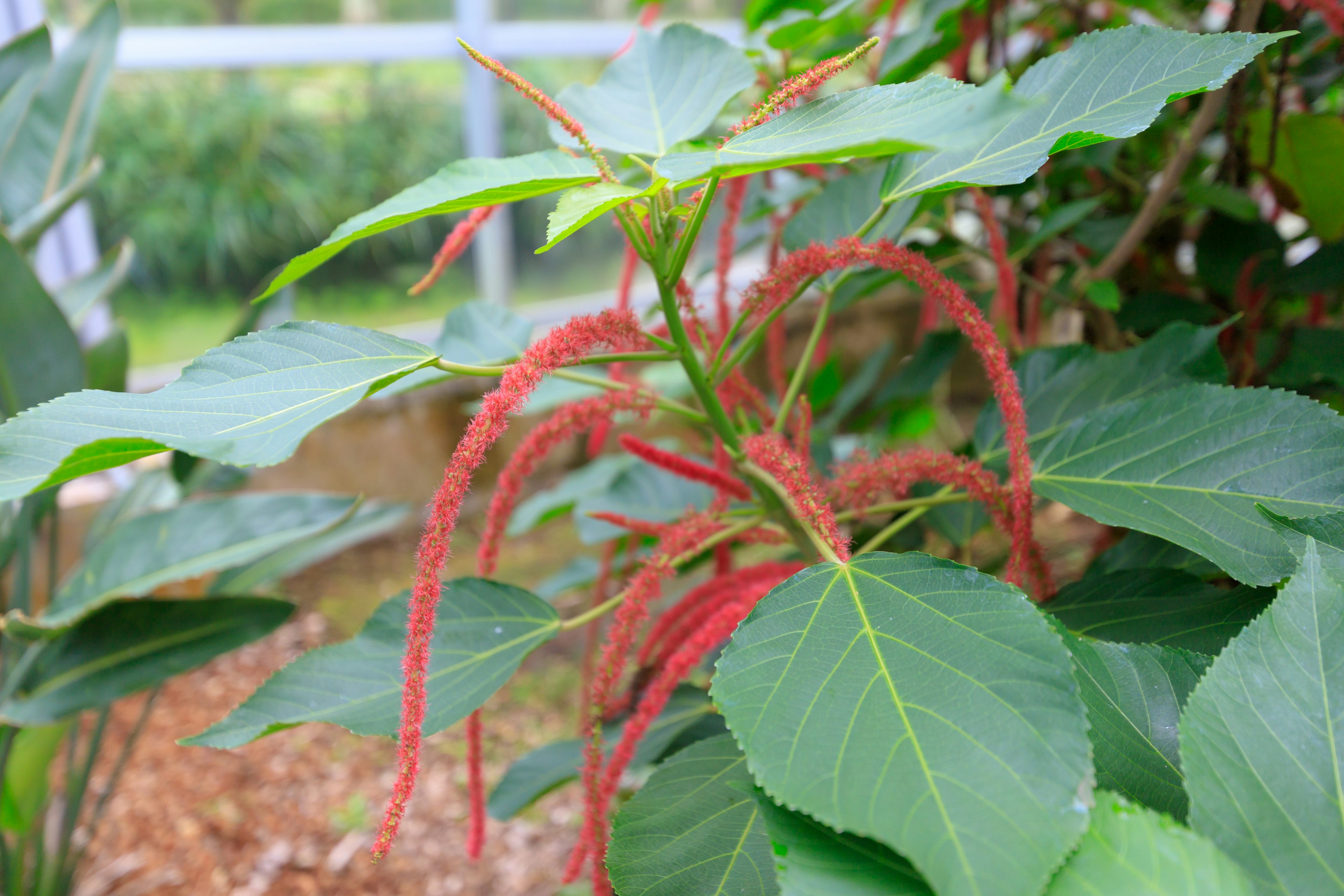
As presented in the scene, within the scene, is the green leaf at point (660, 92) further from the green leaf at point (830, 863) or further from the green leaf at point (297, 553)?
the green leaf at point (297, 553)

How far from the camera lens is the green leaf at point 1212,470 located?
39 cm

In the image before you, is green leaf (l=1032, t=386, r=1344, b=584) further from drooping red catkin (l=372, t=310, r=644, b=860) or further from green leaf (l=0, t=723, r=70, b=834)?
green leaf (l=0, t=723, r=70, b=834)

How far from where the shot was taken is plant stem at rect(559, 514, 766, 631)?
485 mm

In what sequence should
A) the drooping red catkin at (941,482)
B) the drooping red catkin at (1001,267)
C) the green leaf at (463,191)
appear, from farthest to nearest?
1. the drooping red catkin at (1001,267)
2. the drooping red catkin at (941,482)
3. the green leaf at (463,191)

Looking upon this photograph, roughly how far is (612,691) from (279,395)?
0.87 feet

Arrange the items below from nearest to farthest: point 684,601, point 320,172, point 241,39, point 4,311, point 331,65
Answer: point 684,601, point 4,311, point 241,39, point 331,65, point 320,172

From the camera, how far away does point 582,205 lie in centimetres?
32

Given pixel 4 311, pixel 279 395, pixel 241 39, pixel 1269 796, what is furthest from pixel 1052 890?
pixel 241 39

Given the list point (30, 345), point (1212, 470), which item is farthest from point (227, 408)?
point (30, 345)

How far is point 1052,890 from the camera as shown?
0.26 meters

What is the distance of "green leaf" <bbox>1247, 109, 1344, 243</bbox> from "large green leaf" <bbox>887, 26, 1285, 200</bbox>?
1.31ft

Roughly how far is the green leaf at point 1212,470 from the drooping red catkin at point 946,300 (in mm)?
33

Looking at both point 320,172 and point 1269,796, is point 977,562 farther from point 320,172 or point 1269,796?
point 320,172

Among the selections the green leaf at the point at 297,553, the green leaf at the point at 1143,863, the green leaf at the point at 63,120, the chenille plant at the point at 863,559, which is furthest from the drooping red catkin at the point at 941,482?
the green leaf at the point at 63,120
